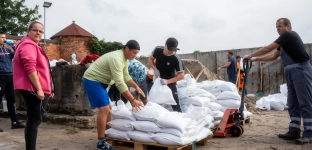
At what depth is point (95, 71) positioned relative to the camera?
3842 mm

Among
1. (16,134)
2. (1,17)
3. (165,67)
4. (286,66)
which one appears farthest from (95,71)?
(1,17)

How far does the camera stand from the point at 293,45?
13.8 ft

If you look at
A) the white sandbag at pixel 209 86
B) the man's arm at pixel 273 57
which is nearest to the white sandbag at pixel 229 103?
the white sandbag at pixel 209 86

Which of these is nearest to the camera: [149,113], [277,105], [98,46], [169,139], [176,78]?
[169,139]

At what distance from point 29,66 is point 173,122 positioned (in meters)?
1.70

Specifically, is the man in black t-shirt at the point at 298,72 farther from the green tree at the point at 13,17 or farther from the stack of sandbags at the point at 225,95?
the green tree at the point at 13,17

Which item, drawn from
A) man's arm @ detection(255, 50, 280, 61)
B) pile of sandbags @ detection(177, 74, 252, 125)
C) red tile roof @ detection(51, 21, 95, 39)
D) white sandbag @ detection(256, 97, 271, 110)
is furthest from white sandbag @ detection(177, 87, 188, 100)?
red tile roof @ detection(51, 21, 95, 39)

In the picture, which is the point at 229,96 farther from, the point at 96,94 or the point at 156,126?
the point at 96,94

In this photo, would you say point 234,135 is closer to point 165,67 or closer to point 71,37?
point 165,67

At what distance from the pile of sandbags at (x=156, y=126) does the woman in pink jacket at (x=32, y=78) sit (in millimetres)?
1030

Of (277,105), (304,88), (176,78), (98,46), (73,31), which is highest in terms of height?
(73,31)

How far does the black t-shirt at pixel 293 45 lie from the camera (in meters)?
4.19

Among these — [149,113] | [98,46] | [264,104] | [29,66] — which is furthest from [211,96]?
[98,46]

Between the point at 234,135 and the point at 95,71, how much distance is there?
2369mm
